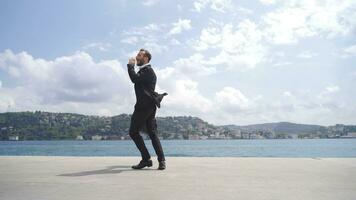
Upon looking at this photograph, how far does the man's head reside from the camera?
6586 mm

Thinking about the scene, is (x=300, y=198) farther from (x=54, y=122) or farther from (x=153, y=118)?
(x=54, y=122)

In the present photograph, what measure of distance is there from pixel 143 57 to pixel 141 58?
0.04 metres

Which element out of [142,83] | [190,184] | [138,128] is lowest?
[190,184]

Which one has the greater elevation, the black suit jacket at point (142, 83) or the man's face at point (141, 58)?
the man's face at point (141, 58)

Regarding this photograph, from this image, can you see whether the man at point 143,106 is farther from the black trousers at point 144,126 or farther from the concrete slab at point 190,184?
the concrete slab at point 190,184

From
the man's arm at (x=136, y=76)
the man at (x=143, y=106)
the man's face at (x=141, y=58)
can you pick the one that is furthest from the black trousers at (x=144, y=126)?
the man's face at (x=141, y=58)

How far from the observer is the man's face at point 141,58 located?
21.6 ft

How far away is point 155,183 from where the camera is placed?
4.53 meters

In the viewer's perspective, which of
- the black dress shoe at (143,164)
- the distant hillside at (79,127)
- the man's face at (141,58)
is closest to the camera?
the black dress shoe at (143,164)

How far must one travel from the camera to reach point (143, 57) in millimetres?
6602

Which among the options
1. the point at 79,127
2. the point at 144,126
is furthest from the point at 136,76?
the point at 79,127

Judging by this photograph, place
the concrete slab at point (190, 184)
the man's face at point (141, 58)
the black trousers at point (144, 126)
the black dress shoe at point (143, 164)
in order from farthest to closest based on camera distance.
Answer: the man's face at point (141, 58)
the black trousers at point (144, 126)
the black dress shoe at point (143, 164)
the concrete slab at point (190, 184)

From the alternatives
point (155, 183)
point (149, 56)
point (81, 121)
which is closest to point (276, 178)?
point (155, 183)

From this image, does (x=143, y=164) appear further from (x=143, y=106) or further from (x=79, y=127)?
(x=79, y=127)
